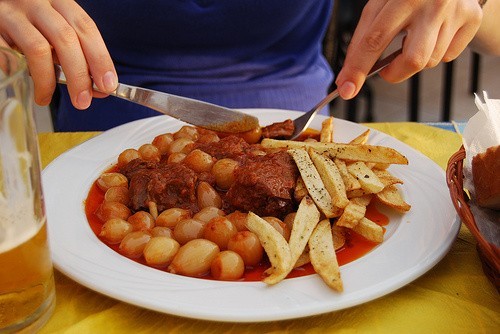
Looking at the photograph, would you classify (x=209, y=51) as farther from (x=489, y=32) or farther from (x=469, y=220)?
(x=469, y=220)

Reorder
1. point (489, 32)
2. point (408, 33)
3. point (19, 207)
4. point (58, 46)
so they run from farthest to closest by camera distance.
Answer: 1. point (489, 32)
2. point (408, 33)
3. point (58, 46)
4. point (19, 207)

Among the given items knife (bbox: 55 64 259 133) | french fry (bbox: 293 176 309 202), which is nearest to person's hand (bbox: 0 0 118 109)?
knife (bbox: 55 64 259 133)

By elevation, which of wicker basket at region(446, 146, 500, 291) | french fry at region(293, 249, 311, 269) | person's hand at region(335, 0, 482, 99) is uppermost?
person's hand at region(335, 0, 482, 99)

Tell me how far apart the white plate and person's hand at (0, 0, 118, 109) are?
226 mm

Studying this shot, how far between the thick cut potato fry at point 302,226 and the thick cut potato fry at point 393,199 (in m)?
0.17

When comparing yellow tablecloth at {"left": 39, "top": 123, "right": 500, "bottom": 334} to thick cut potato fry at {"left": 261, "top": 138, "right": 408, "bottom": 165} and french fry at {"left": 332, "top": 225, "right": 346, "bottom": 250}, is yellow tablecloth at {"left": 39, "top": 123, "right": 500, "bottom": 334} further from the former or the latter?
thick cut potato fry at {"left": 261, "top": 138, "right": 408, "bottom": 165}

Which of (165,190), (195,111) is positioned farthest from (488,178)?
(195,111)

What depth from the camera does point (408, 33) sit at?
1622mm

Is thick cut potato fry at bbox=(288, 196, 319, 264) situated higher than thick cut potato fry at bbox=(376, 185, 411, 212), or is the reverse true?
thick cut potato fry at bbox=(288, 196, 319, 264)

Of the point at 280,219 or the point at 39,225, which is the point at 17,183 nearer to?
the point at 39,225

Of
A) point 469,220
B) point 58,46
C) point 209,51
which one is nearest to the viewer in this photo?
point 469,220

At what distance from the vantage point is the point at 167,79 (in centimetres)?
223

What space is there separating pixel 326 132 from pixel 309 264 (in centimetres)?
58

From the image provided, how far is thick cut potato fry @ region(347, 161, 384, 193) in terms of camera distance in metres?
1.35
